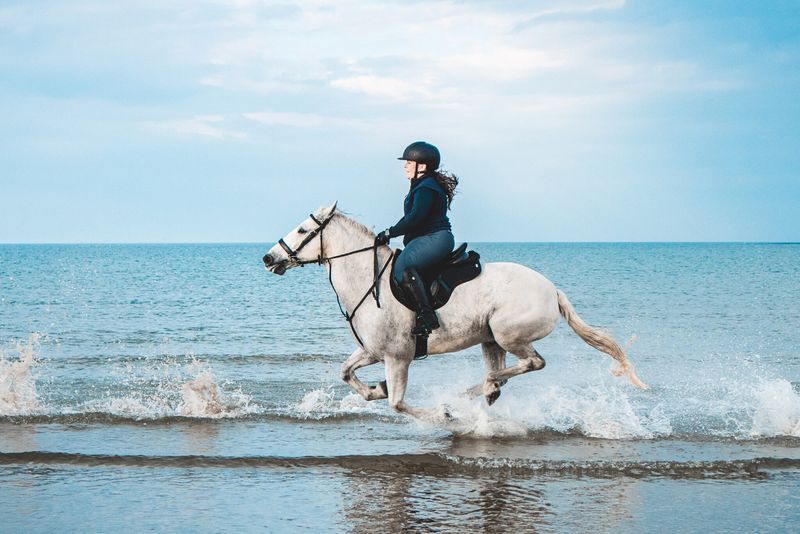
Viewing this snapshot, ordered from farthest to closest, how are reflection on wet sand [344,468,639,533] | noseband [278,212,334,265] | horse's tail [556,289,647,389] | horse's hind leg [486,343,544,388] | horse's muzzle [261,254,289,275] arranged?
horse's tail [556,289,647,389]
horse's hind leg [486,343,544,388]
noseband [278,212,334,265]
horse's muzzle [261,254,289,275]
reflection on wet sand [344,468,639,533]

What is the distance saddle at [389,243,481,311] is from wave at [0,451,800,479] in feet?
5.22

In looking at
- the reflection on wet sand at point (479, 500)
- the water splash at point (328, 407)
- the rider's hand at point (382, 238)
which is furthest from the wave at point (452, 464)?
the water splash at point (328, 407)

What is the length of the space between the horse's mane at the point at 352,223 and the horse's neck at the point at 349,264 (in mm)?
36

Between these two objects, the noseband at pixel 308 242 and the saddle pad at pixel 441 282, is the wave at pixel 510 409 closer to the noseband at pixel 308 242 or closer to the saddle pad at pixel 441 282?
the saddle pad at pixel 441 282

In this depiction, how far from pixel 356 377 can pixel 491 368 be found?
1.56 metres

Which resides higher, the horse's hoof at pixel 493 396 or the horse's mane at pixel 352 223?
the horse's mane at pixel 352 223

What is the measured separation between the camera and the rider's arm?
867cm

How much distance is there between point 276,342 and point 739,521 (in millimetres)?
16137

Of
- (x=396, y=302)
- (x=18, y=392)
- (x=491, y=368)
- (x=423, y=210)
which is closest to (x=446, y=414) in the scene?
(x=491, y=368)

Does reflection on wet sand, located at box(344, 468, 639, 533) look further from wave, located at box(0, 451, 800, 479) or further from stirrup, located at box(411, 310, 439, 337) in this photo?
stirrup, located at box(411, 310, 439, 337)

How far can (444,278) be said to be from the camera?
8.91 meters

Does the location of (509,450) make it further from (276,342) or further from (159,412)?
(276,342)

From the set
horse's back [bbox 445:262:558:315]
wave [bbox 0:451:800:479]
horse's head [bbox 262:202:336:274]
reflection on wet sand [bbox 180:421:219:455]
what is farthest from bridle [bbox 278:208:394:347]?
reflection on wet sand [bbox 180:421:219:455]

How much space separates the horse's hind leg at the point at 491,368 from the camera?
962cm
